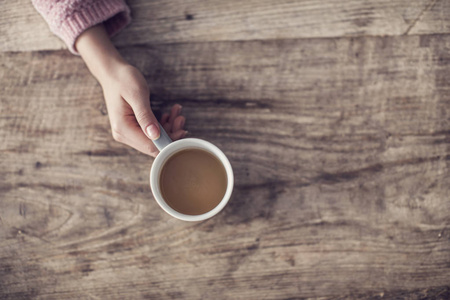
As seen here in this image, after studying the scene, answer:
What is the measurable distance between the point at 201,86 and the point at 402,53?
0.50m

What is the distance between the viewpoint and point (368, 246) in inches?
29.3

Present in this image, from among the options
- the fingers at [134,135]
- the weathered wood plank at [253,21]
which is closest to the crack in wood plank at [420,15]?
the weathered wood plank at [253,21]

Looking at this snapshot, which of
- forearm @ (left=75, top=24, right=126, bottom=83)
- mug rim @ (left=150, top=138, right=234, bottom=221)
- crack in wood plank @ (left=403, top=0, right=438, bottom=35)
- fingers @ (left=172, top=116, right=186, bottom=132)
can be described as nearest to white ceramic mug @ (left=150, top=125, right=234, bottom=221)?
mug rim @ (left=150, top=138, right=234, bottom=221)

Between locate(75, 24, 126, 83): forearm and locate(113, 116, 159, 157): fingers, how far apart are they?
12 cm

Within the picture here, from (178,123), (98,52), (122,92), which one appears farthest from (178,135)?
(98,52)

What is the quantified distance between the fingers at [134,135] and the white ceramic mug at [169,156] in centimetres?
5

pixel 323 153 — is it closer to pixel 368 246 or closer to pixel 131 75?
pixel 368 246

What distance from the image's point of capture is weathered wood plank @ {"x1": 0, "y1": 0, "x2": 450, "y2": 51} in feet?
2.54

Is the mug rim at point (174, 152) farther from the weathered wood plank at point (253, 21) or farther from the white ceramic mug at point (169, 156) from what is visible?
the weathered wood plank at point (253, 21)

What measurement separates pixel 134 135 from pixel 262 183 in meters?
0.32

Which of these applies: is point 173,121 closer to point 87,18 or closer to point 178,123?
point 178,123

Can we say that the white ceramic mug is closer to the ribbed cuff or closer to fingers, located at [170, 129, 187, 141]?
fingers, located at [170, 129, 187, 141]

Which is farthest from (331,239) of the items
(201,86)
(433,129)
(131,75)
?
(131,75)

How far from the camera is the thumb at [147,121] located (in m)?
0.60
